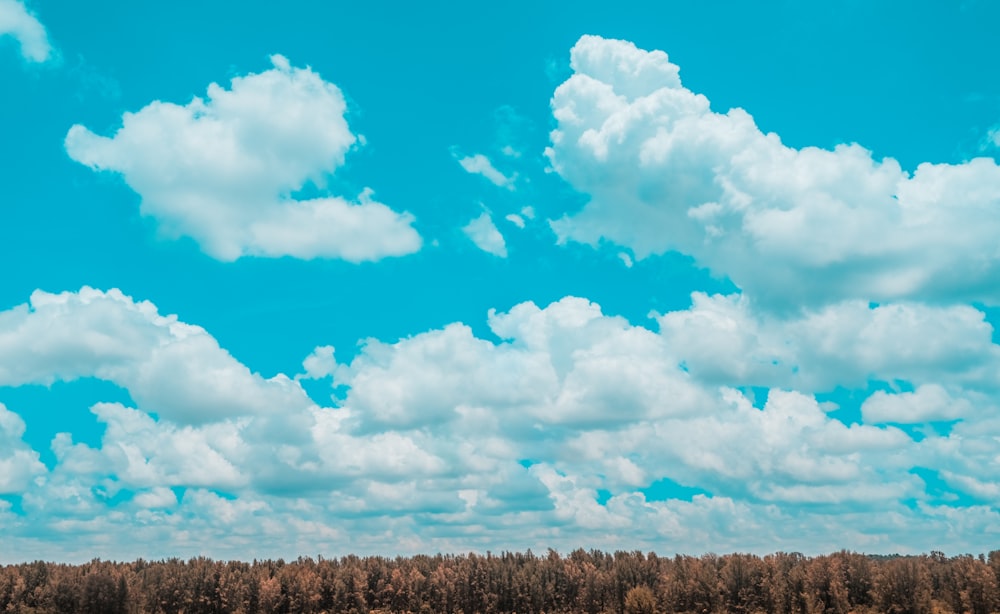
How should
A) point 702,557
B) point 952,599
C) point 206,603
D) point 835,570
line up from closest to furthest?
1. point 952,599
2. point 835,570
3. point 206,603
4. point 702,557

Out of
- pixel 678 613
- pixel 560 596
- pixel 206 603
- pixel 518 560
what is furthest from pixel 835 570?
pixel 206 603

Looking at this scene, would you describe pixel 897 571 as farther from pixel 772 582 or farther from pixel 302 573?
pixel 302 573

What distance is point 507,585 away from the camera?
7469 cm

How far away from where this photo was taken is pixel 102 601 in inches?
2707

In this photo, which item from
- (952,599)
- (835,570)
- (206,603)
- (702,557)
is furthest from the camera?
(702,557)

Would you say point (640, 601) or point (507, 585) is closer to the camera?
point (640, 601)

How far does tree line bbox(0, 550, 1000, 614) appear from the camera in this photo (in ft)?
210

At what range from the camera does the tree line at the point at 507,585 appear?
2522 inches

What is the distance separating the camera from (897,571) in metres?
62.1

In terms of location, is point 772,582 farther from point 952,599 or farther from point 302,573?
point 302,573

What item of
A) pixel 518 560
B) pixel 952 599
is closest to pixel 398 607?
pixel 518 560

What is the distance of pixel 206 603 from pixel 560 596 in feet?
100

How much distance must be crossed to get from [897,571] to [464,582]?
116 feet

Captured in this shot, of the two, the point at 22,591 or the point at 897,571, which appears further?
the point at 22,591
